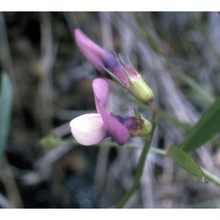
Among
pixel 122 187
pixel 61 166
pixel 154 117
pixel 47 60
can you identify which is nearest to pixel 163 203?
pixel 122 187

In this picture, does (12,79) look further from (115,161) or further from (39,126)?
(115,161)

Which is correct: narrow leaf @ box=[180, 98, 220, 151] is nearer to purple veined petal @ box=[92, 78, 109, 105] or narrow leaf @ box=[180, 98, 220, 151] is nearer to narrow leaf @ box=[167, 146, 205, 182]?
narrow leaf @ box=[167, 146, 205, 182]

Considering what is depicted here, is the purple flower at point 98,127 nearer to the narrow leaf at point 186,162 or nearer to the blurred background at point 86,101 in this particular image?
the narrow leaf at point 186,162

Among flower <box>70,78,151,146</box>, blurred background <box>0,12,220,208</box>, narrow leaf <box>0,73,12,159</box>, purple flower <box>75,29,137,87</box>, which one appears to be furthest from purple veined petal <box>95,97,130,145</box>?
blurred background <box>0,12,220,208</box>

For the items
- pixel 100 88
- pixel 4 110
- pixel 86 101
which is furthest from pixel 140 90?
pixel 86 101

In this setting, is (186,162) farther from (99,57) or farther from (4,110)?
(4,110)

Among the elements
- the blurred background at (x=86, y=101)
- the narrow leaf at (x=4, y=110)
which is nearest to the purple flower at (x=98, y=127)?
the narrow leaf at (x=4, y=110)

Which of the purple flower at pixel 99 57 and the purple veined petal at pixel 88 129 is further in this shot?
the purple flower at pixel 99 57
